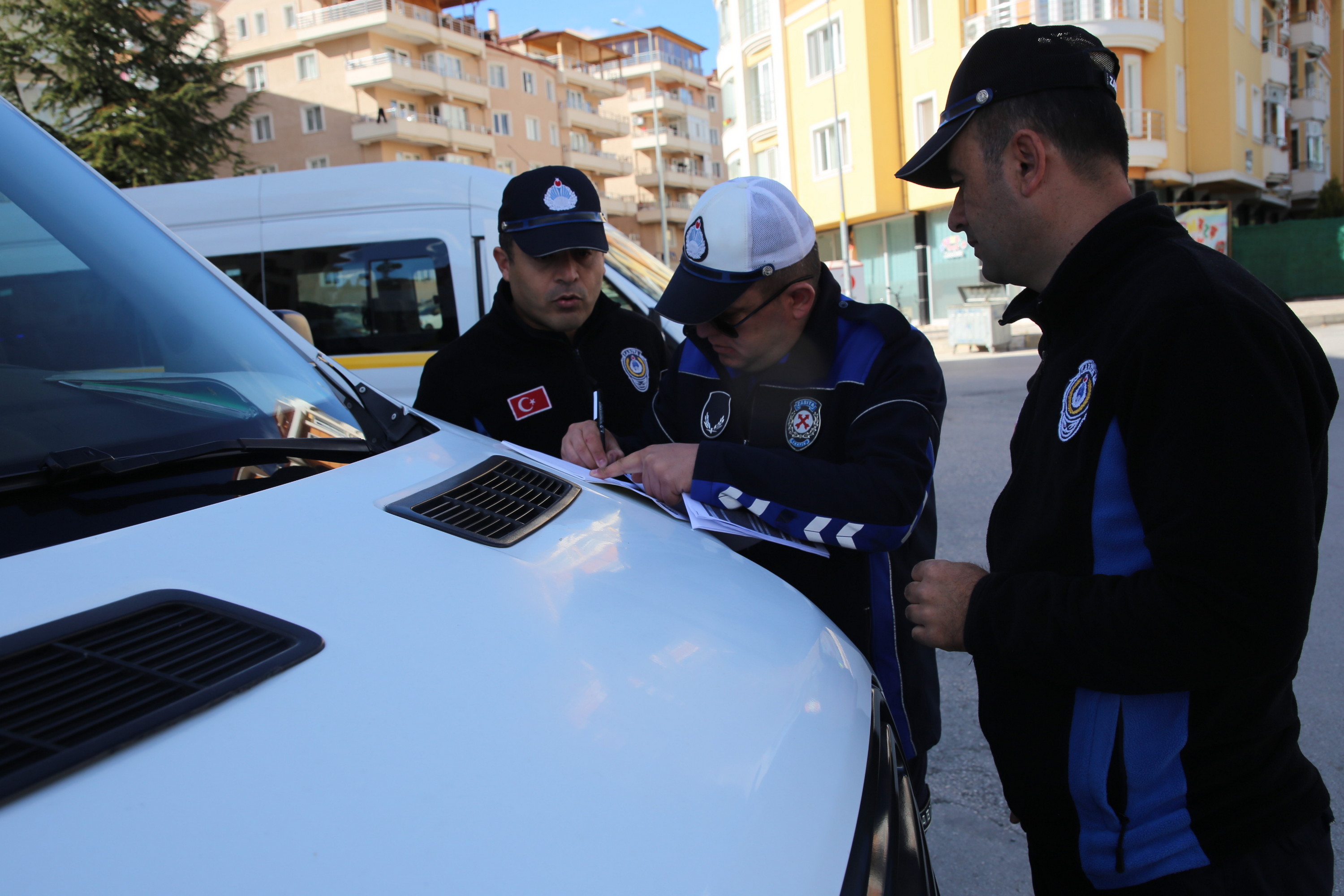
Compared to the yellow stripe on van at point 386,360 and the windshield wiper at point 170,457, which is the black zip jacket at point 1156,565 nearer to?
the windshield wiper at point 170,457

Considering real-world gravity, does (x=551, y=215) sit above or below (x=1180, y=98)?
below

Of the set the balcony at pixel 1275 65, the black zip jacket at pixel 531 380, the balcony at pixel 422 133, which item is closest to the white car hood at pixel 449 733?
the black zip jacket at pixel 531 380

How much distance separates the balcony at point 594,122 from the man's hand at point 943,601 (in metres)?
59.0

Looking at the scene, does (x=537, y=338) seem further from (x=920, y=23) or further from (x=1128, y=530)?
(x=920, y=23)

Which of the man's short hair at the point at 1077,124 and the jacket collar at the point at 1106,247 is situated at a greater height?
the man's short hair at the point at 1077,124

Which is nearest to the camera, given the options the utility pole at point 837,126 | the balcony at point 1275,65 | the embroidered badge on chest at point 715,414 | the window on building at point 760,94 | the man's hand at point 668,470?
the man's hand at point 668,470

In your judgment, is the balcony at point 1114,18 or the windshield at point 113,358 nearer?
the windshield at point 113,358

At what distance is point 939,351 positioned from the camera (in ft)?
61.7

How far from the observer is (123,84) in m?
18.9

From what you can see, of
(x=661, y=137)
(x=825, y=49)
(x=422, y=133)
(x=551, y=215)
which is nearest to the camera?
(x=551, y=215)

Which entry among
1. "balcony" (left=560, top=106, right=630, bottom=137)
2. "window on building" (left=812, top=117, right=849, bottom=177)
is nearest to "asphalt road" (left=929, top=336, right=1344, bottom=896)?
"window on building" (left=812, top=117, right=849, bottom=177)

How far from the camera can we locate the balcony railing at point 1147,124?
24078mm

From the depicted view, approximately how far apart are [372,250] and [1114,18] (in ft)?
79.1

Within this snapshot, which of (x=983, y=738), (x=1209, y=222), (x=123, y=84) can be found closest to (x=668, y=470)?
(x=983, y=738)
